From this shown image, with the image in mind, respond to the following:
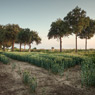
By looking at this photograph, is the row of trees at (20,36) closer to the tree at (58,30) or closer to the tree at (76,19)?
the tree at (58,30)

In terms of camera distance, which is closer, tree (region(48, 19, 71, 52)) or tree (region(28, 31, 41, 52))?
tree (region(48, 19, 71, 52))

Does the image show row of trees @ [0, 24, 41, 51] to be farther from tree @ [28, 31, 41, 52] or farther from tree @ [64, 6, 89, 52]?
tree @ [64, 6, 89, 52]

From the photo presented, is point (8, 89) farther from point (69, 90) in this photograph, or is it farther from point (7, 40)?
point (7, 40)

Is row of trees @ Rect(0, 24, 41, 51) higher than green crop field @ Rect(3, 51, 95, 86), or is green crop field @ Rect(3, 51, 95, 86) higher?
row of trees @ Rect(0, 24, 41, 51)

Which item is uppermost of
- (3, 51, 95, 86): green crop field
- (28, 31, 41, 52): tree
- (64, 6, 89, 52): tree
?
(64, 6, 89, 52): tree

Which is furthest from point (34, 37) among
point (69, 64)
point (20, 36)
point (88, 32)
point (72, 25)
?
point (69, 64)

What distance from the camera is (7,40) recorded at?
3666 centimetres

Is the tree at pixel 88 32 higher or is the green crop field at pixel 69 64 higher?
the tree at pixel 88 32

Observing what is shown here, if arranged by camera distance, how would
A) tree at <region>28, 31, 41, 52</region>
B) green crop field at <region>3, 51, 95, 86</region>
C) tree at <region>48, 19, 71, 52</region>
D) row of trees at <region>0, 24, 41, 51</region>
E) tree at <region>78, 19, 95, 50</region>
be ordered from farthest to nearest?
tree at <region>28, 31, 41, 52</region> < row of trees at <region>0, 24, 41, 51</region> < tree at <region>78, 19, 95, 50</region> < tree at <region>48, 19, 71, 52</region> < green crop field at <region>3, 51, 95, 86</region>

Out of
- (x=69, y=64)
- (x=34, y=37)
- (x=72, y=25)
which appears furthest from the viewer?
(x=34, y=37)

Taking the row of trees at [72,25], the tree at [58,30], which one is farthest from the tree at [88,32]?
the tree at [58,30]

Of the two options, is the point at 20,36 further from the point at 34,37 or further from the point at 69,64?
the point at 69,64

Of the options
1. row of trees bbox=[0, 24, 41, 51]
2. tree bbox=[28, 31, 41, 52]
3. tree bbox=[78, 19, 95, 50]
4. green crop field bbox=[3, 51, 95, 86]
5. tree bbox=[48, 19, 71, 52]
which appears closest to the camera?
green crop field bbox=[3, 51, 95, 86]

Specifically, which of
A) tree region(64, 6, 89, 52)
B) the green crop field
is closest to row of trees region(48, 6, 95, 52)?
tree region(64, 6, 89, 52)
